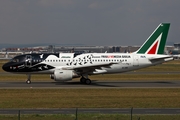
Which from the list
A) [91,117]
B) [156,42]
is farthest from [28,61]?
[91,117]

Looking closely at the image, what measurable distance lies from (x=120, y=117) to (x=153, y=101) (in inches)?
392

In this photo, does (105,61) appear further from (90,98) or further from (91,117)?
(91,117)

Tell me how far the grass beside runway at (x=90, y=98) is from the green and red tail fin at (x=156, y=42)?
11.2m

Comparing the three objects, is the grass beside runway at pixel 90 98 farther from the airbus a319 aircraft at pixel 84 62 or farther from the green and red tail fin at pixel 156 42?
the green and red tail fin at pixel 156 42

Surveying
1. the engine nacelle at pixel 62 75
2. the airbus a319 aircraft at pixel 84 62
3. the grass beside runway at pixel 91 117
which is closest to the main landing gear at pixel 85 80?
the airbus a319 aircraft at pixel 84 62

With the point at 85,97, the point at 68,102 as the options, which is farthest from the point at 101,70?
the point at 68,102

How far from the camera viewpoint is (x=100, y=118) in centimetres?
2389

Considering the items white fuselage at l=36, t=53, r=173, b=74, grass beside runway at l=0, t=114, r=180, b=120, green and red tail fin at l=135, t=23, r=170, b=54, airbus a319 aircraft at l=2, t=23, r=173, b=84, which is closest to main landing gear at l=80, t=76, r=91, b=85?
airbus a319 aircraft at l=2, t=23, r=173, b=84

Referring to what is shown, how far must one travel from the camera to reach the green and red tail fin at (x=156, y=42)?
172ft

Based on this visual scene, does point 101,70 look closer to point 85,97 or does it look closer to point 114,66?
point 114,66

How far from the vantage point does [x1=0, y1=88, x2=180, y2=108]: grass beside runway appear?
31031mm

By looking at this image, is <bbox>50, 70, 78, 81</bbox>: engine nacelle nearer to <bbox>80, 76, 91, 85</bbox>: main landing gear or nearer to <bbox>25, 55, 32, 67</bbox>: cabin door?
<bbox>80, 76, 91, 85</bbox>: main landing gear

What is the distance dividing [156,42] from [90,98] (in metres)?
20.8

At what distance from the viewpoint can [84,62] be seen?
4991cm
